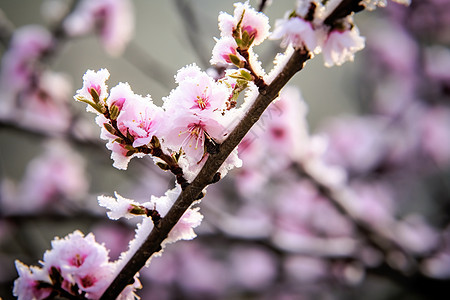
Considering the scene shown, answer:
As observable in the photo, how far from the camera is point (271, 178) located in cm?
237

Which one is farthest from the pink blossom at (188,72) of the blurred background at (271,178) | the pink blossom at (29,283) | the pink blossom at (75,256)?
the blurred background at (271,178)

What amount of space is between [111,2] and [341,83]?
2.98 meters

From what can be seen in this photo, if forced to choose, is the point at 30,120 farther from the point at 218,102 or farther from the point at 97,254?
the point at 218,102

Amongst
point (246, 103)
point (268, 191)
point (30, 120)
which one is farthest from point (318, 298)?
point (246, 103)

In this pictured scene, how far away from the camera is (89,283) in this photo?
0.84 m

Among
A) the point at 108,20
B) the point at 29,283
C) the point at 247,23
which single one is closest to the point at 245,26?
the point at 247,23

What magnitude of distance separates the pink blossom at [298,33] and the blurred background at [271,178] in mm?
1042

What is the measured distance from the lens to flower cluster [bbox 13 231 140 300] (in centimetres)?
82

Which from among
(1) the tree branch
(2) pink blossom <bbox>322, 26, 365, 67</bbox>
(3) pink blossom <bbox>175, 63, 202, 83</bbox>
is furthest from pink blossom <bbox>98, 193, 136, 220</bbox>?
(2) pink blossom <bbox>322, 26, 365, 67</bbox>

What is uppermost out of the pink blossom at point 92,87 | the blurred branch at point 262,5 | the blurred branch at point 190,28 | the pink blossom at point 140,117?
the blurred branch at point 190,28

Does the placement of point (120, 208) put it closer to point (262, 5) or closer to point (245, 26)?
point (245, 26)

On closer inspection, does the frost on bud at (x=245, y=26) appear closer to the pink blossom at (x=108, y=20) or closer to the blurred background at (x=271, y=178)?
the blurred background at (x=271, y=178)

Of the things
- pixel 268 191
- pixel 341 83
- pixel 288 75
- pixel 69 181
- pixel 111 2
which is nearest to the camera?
pixel 288 75

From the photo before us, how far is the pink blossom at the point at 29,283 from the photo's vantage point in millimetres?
827
